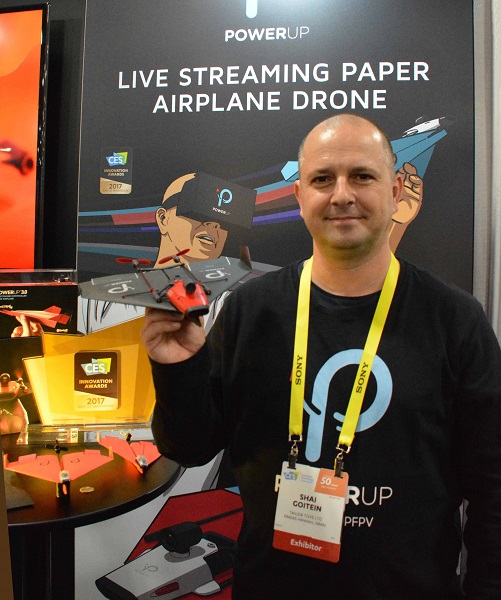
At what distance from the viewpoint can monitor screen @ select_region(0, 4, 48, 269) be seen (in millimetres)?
2465

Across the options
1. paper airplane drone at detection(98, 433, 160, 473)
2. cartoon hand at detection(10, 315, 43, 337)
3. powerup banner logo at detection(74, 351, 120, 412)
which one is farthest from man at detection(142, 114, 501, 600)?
cartoon hand at detection(10, 315, 43, 337)

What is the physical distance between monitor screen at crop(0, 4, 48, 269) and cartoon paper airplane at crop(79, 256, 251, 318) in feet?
4.43

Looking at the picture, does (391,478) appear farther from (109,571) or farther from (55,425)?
(109,571)

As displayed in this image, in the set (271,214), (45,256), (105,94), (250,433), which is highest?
(105,94)

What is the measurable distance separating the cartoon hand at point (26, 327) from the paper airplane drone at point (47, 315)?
14mm

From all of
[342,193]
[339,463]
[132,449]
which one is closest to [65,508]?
[132,449]

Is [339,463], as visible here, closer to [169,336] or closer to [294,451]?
[294,451]

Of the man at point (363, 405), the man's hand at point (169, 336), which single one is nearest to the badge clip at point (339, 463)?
the man at point (363, 405)

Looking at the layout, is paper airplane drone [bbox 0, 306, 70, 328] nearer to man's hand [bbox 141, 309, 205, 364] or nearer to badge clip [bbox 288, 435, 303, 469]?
man's hand [bbox 141, 309, 205, 364]

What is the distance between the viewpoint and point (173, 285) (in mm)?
1232

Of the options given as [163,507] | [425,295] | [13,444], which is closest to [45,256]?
[13,444]

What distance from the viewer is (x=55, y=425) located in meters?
2.01

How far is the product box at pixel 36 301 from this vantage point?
2215mm

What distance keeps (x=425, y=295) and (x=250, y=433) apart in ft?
1.93
